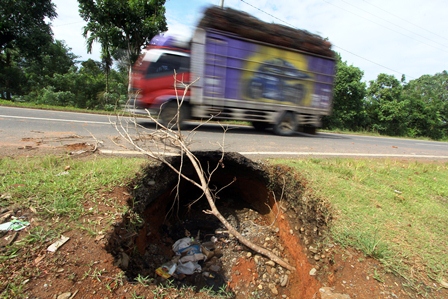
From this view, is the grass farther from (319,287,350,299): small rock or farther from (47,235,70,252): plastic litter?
(47,235,70,252): plastic litter

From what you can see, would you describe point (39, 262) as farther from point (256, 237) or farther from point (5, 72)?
point (5, 72)

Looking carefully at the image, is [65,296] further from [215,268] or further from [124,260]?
[215,268]

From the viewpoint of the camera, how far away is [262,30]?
6957 mm

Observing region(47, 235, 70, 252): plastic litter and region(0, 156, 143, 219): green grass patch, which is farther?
region(0, 156, 143, 219): green grass patch

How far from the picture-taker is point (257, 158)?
13.4 ft

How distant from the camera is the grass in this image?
222 cm

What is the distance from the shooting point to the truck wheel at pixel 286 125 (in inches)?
315

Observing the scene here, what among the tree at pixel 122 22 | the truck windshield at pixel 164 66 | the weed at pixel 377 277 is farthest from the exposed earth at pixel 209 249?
the tree at pixel 122 22

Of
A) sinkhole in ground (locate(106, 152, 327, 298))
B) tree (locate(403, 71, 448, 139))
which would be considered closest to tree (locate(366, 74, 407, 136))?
tree (locate(403, 71, 448, 139))

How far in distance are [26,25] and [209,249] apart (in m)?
19.0

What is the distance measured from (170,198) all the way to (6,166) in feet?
7.16

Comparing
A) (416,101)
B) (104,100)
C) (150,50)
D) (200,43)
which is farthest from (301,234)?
(416,101)

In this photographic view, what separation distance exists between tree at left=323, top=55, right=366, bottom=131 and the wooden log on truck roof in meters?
11.0

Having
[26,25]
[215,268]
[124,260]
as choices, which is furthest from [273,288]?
[26,25]
